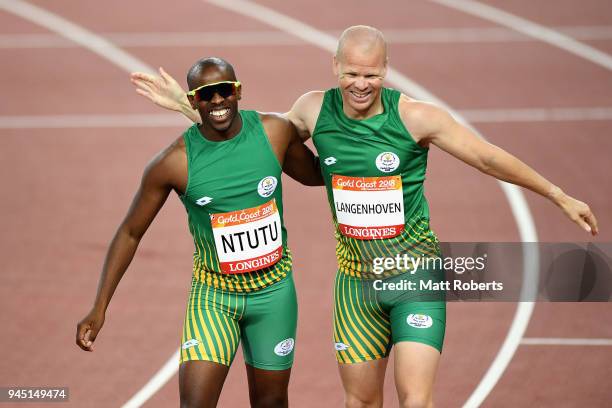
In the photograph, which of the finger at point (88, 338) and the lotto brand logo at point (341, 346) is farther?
the lotto brand logo at point (341, 346)

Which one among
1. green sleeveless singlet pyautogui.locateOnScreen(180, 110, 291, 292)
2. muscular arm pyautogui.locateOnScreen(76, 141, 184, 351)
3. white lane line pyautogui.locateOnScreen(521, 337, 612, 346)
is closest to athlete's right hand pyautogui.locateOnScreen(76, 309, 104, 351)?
muscular arm pyautogui.locateOnScreen(76, 141, 184, 351)

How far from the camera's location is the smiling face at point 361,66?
222 inches

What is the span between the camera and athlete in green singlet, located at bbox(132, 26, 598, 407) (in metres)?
5.68

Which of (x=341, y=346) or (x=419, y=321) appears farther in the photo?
(x=341, y=346)

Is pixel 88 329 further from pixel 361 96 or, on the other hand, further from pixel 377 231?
pixel 361 96

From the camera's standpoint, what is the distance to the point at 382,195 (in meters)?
5.85

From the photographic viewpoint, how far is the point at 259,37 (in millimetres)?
15852

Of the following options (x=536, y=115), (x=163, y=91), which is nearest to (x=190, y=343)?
(x=163, y=91)

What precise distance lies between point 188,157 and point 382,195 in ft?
3.26

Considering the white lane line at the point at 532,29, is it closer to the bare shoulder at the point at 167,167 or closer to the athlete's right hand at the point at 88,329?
the bare shoulder at the point at 167,167

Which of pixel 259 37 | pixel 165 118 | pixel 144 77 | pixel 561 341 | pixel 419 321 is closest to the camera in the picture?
pixel 419 321

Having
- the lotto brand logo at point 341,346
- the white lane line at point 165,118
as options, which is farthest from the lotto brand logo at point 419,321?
the white lane line at point 165,118

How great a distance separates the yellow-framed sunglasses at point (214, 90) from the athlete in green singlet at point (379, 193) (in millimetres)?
550

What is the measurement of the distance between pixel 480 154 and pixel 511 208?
4917 mm
